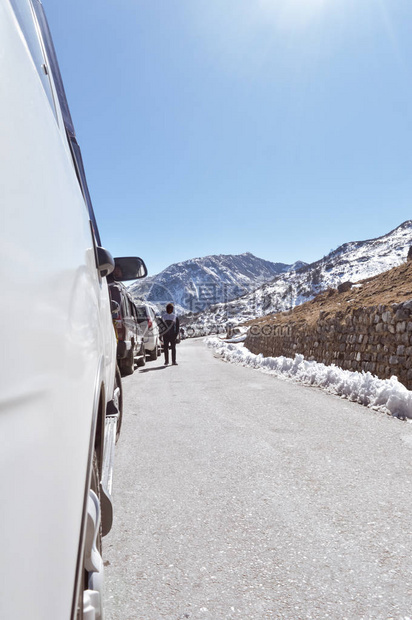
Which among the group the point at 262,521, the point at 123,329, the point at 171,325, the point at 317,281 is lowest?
the point at 262,521

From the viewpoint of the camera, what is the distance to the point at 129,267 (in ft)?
11.5

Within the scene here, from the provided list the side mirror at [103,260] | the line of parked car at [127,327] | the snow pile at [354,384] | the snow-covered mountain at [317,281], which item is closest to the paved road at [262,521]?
the snow pile at [354,384]

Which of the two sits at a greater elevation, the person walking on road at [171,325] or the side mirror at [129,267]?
the side mirror at [129,267]

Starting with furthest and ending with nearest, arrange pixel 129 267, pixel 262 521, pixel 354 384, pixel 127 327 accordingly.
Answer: pixel 127 327 → pixel 354 384 → pixel 129 267 → pixel 262 521

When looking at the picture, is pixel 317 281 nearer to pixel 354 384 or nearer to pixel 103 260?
pixel 354 384

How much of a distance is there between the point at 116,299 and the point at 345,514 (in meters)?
6.21

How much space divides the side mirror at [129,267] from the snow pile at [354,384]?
4.01 metres

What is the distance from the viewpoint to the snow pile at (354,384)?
5547mm

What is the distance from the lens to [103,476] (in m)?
2.07

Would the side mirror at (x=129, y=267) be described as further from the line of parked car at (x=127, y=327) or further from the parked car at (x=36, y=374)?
the parked car at (x=36, y=374)

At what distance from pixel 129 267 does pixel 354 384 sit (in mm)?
4891

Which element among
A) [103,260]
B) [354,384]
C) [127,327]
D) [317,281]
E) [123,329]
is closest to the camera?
[103,260]

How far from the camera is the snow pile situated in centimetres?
555

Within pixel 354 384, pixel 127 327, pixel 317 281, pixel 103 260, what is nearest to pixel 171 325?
pixel 127 327
